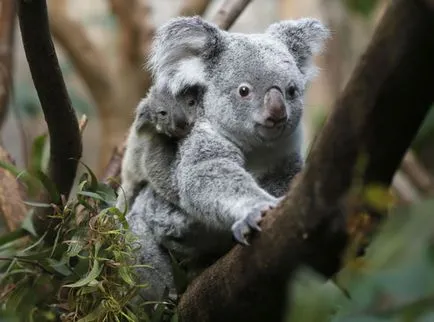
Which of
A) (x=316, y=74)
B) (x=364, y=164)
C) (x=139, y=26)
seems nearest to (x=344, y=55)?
(x=139, y=26)

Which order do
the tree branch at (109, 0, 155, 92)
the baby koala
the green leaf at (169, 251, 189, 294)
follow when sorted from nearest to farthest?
the green leaf at (169, 251, 189, 294)
the baby koala
the tree branch at (109, 0, 155, 92)

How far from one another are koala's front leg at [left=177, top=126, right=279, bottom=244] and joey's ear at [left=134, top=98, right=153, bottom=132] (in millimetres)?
242

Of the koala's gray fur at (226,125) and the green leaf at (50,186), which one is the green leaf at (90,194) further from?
the koala's gray fur at (226,125)

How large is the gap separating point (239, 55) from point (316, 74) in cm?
39

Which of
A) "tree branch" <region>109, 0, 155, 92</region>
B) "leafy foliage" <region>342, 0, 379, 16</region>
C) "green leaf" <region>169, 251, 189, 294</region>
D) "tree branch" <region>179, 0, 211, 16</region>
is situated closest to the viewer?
"green leaf" <region>169, 251, 189, 294</region>

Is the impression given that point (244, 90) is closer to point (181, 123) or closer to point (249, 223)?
point (181, 123)

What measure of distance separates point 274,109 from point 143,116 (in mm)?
583

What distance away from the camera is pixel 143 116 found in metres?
2.78

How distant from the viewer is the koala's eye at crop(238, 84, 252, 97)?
2488 millimetres

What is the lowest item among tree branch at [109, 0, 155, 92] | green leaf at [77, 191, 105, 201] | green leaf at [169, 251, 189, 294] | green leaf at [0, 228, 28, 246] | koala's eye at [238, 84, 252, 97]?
tree branch at [109, 0, 155, 92]

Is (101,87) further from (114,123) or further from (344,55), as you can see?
(344,55)

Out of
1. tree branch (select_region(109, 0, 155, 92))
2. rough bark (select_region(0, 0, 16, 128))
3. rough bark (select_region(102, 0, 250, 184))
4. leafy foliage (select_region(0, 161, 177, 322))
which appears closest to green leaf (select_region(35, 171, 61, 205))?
leafy foliage (select_region(0, 161, 177, 322))

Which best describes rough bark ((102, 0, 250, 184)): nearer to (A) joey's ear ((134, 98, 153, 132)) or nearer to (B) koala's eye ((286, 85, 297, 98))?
(A) joey's ear ((134, 98, 153, 132))

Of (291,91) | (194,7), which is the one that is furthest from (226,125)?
(194,7)
